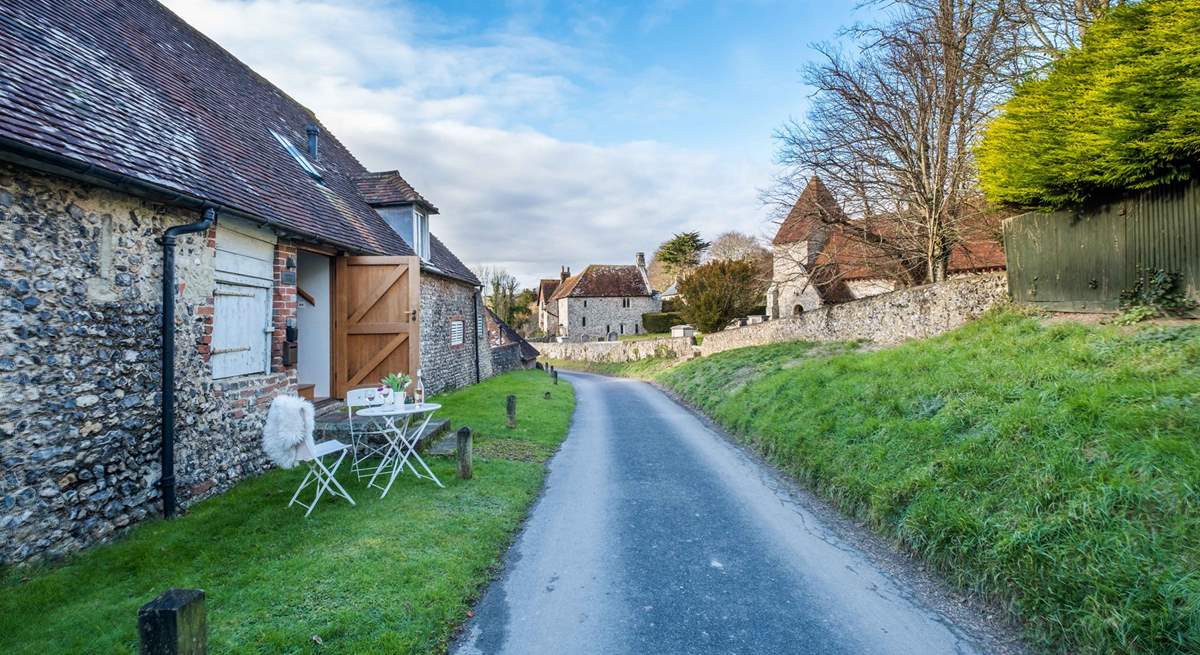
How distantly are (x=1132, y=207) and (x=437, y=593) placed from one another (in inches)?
410

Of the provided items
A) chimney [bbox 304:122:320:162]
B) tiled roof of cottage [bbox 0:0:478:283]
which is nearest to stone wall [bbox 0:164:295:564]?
tiled roof of cottage [bbox 0:0:478:283]

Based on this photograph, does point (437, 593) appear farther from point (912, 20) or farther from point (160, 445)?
point (912, 20)

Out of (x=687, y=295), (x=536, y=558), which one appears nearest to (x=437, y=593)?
(x=536, y=558)

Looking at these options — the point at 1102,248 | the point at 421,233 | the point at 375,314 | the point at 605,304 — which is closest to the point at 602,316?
the point at 605,304

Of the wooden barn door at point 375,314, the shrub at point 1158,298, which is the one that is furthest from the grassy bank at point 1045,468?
the wooden barn door at point 375,314

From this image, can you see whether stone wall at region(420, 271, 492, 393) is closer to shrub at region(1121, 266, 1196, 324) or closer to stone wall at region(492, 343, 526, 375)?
stone wall at region(492, 343, 526, 375)

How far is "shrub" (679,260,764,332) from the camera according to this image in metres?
32.5

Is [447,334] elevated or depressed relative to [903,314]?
depressed

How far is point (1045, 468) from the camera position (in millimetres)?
4289

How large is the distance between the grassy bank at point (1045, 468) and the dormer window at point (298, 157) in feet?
35.5

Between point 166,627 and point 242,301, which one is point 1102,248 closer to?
point 166,627

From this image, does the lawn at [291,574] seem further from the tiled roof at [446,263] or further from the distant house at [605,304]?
the distant house at [605,304]

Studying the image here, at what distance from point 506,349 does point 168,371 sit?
21924mm

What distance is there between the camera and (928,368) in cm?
810
